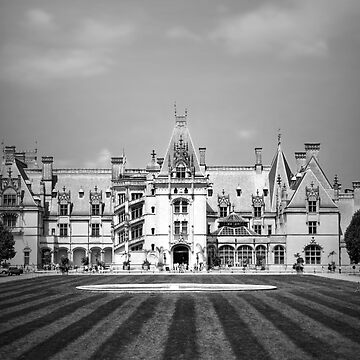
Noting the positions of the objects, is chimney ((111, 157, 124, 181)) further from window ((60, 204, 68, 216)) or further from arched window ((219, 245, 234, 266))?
arched window ((219, 245, 234, 266))

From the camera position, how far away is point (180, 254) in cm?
8250

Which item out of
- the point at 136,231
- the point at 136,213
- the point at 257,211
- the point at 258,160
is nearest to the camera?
the point at 136,231

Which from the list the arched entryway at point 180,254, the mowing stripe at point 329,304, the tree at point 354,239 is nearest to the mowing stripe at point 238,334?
the mowing stripe at point 329,304

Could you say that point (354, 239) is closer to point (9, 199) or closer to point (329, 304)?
point (329, 304)

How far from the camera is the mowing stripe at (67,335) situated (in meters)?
18.7

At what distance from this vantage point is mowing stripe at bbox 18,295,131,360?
18675 millimetres

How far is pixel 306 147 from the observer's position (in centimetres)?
9275

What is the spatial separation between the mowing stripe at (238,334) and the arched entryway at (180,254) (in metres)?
51.2

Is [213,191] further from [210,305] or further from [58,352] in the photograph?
[58,352]

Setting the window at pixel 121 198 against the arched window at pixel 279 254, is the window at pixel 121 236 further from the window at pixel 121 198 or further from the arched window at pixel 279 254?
the arched window at pixel 279 254

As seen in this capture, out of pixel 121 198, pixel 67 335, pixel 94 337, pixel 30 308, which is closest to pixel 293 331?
pixel 94 337

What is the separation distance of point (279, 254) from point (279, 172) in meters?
12.4

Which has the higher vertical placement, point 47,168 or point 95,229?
point 47,168

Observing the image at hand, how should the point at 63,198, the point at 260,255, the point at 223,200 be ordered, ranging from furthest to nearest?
the point at 63,198 < the point at 223,200 < the point at 260,255
